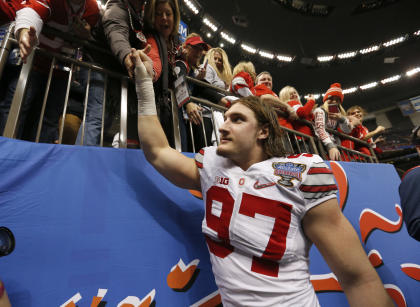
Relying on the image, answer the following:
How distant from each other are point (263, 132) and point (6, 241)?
1510 mm

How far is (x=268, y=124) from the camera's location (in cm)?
146

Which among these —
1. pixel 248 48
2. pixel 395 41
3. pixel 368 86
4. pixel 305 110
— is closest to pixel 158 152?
pixel 305 110

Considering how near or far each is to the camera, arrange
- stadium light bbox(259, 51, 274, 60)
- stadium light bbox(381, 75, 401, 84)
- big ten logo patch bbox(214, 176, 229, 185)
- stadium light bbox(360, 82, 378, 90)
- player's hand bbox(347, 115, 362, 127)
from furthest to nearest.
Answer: stadium light bbox(360, 82, 378, 90)
stadium light bbox(381, 75, 401, 84)
stadium light bbox(259, 51, 274, 60)
player's hand bbox(347, 115, 362, 127)
big ten logo patch bbox(214, 176, 229, 185)

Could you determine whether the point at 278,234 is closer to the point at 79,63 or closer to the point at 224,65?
the point at 79,63

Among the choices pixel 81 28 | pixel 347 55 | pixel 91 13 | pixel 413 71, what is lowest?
pixel 81 28

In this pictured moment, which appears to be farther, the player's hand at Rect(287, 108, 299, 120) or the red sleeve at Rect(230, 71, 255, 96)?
the player's hand at Rect(287, 108, 299, 120)

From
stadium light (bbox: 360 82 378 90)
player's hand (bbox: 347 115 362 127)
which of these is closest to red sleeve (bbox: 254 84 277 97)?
player's hand (bbox: 347 115 362 127)

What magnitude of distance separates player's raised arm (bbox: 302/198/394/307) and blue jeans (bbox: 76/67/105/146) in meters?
1.58

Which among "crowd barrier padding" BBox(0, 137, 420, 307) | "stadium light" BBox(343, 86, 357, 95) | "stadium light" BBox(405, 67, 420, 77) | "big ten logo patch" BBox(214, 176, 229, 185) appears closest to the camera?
"crowd barrier padding" BBox(0, 137, 420, 307)

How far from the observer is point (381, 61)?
1227 cm

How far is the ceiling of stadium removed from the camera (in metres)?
9.46

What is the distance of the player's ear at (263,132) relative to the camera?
141 cm

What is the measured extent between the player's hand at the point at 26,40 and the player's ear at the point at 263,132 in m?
1.48

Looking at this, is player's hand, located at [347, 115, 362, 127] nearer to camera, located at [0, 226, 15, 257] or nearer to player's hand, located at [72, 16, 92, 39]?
player's hand, located at [72, 16, 92, 39]
